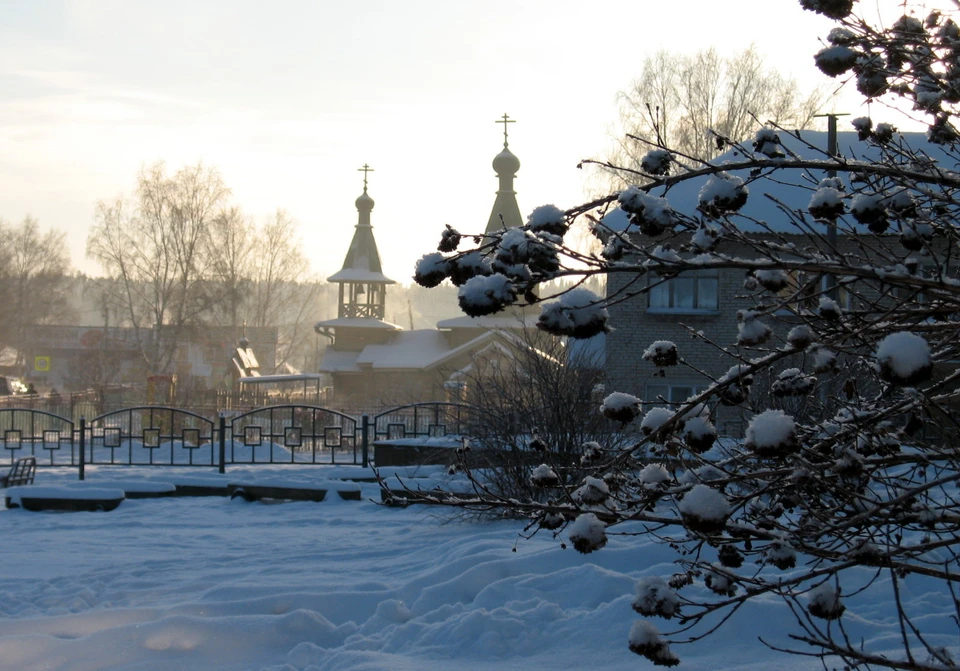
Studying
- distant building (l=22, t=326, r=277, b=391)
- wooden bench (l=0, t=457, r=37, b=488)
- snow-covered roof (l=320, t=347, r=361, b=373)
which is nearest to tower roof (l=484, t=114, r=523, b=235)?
snow-covered roof (l=320, t=347, r=361, b=373)

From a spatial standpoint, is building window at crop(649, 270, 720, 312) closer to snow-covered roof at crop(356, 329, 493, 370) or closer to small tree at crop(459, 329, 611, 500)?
small tree at crop(459, 329, 611, 500)

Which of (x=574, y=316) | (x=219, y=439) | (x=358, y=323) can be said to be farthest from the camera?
(x=358, y=323)

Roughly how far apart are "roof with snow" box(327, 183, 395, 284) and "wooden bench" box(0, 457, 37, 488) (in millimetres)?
30236

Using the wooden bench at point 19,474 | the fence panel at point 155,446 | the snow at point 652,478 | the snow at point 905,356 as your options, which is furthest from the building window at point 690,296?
the snow at point 905,356

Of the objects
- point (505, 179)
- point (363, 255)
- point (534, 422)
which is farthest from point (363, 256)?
point (534, 422)

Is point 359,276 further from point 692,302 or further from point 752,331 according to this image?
point 752,331

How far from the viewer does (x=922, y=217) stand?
3.18 meters

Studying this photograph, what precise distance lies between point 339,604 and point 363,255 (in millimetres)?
40648

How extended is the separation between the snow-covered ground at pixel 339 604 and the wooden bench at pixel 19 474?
4.04 m

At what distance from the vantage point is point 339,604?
6730 mm

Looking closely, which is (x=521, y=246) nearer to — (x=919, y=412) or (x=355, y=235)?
(x=919, y=412)

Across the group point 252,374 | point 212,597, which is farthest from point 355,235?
point 212,597

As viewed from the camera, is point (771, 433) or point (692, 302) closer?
point (771, 433)

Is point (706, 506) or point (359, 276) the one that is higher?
point (359, 276)
